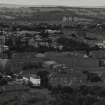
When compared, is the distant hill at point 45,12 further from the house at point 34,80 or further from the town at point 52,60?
the house at point 34,80

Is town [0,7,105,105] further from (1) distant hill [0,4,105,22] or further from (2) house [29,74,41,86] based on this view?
(1) distant hill [0,4,105,22]

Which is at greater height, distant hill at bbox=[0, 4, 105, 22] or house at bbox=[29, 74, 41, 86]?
distant hill at bbox=[0, 4, 105, 22]

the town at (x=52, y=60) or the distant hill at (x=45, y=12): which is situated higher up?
the distant hill at (x=45, y=12)

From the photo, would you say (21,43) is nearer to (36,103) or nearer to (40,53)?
(40,53)

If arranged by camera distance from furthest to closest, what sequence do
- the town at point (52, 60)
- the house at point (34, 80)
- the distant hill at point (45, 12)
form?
the distant hill at point (45, 12) → the house at point (34, 80) → the town at point (52, 60)

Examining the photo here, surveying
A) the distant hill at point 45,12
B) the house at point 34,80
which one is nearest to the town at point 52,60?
the house at point 34,80

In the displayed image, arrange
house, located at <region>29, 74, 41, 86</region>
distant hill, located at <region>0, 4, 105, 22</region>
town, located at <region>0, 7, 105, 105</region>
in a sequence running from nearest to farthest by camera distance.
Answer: town, located at <region>0, 7, 105, 105</region>
house, located at <region>29, 74, 41, 86</region>
distant hill, located at <region>0, 4, 105, 22</region>

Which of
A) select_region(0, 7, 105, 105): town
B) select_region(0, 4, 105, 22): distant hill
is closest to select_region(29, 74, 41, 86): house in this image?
select_region(0, 7, 105, 105): town

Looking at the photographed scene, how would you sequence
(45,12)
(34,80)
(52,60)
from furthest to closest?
1. (45,12)
2. (52,60)
3. (34,80)

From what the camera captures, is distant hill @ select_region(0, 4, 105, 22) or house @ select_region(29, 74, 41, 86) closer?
house @ select_region(29, 74, 41, 86)

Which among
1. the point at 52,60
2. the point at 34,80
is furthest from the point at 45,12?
the point at 34,80

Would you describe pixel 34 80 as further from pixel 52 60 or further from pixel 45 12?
pixel 45 12
